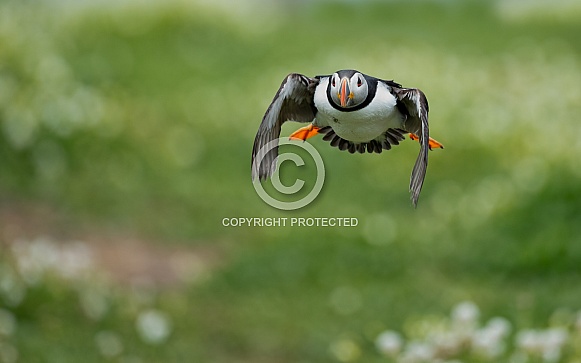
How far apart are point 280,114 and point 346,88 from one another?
13cm

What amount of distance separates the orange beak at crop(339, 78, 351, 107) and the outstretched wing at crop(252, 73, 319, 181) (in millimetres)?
95

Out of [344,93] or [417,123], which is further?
[417,123]

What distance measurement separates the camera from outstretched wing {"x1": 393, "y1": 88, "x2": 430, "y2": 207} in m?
1.17

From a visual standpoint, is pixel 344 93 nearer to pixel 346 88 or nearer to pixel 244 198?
pixel 346 88

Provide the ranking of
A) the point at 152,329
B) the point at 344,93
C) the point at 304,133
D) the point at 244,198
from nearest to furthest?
the point at 344,93
the point at 304,133
the point at 152,329
the point at 244,198

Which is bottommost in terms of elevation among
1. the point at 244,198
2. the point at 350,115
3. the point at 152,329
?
the point at 350,115

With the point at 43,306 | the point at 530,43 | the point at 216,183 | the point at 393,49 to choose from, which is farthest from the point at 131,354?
the point at 530,43

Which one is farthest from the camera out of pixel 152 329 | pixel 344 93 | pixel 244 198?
pixel 244 198

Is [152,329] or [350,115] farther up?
[152,329]

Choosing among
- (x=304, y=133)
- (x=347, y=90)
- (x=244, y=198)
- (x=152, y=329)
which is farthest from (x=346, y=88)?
(x=244, y=198)

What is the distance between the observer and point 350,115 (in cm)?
121

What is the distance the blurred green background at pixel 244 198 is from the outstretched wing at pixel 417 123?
9.20ft

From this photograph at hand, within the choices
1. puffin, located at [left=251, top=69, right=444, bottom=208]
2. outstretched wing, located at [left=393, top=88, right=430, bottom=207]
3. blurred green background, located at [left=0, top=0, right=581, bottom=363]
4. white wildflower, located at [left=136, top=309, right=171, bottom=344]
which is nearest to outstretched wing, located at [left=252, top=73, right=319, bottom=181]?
puffin, located at [left=251, top=69, right=444, bottom=208]

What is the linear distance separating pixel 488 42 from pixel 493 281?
730 cm
